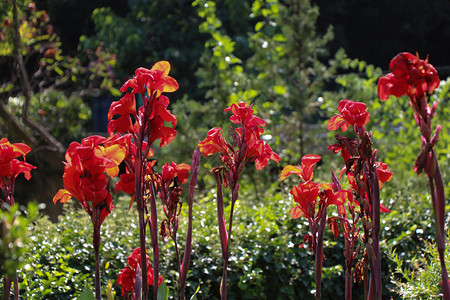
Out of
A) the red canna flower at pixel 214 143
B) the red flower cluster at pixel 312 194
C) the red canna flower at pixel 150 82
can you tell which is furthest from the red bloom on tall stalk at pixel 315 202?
the red canna flower at pixel 150 82

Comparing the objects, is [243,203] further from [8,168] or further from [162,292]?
[8,168]

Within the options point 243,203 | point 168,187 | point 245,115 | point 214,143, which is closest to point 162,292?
point 168,187

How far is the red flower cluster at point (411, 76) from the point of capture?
4.18 ft

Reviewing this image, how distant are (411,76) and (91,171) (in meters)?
0.83

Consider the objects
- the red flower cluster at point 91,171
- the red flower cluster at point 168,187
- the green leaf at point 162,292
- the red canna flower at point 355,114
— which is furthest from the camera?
the green leaf at point 162,292

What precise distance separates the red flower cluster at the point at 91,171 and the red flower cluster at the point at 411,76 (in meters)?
0.74

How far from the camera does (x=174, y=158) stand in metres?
5.38

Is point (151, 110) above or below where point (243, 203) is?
below

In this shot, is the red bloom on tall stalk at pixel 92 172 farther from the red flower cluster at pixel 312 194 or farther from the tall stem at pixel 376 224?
the tall stem at pixel 376 224

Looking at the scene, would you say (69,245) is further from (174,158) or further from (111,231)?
(174,158)

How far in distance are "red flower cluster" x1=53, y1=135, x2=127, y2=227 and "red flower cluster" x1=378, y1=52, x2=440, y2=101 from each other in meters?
0.74

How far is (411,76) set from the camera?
4.17 ft

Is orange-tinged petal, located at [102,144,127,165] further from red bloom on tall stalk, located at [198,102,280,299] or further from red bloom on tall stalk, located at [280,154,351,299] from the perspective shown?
red bloom on tall stalk, located at [280,154,351,299]

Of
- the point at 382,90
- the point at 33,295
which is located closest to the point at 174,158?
the point at 33,295
